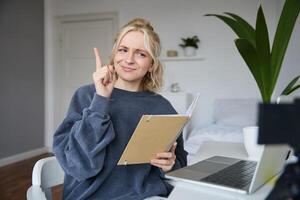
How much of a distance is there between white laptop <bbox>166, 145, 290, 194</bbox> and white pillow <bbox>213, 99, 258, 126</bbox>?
89.8 inches

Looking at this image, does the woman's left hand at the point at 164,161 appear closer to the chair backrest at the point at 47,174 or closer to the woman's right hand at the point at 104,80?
the woman's right hand at the point at 104,80

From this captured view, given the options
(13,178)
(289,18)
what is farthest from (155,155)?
(13,178)

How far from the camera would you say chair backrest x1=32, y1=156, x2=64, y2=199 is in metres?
0.96

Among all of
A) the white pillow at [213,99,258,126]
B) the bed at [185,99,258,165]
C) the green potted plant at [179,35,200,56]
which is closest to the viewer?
the bed at [185,99,258,165]

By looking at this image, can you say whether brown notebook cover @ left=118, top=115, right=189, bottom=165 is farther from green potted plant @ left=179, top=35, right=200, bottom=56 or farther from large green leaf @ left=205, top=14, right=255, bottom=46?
green potted plant @ left=179, top=35, right=200, bottom=56

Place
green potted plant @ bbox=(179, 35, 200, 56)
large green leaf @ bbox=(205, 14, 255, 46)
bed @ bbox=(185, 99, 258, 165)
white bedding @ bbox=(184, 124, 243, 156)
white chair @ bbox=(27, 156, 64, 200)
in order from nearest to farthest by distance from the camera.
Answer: white chair @ bbox=(27, 156, 64, 200) → large green leaf @ bbox=(205, 14, 255, 46) → white bedding @ bbox=(184, 124, 243, 156) → bed @ bbox=(185, 99, 258, 165) → green potted plant @ bbox=(179, 35, 200, 56)

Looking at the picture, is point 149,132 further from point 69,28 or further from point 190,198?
point 69,28

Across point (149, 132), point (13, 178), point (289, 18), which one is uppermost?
point (289, 18)

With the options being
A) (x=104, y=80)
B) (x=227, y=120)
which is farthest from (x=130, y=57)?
(x=227, y=120)

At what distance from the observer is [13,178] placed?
3072 millimetres

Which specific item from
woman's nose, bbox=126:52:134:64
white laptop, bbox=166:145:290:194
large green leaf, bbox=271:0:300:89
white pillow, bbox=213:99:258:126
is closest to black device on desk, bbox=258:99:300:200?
white laptop, bbox=166:145:290:194

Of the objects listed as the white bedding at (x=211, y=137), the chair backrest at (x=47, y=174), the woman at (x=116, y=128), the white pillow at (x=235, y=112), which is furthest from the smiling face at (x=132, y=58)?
the white pillow at (x=235, y=112)

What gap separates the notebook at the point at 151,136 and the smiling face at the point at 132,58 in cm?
29

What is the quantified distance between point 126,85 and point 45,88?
A: 3501 mm
